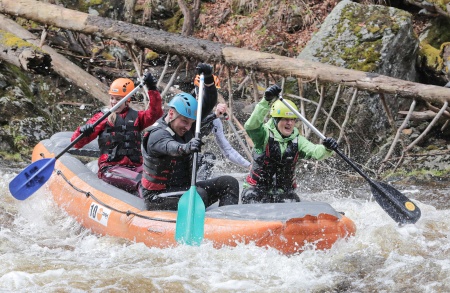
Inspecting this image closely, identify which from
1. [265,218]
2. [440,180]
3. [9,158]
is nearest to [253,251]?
[265,218]

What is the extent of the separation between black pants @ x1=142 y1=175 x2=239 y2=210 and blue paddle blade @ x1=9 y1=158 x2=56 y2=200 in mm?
1364

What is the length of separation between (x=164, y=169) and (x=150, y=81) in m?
1.38

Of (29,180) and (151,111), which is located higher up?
(151,111)

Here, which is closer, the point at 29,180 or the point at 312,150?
the point at 312,150

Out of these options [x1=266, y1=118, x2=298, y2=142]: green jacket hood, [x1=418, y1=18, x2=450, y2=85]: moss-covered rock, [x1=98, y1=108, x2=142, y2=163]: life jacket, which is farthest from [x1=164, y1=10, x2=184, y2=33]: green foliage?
[x1=266, y1=118, x2=298, y2=142]: green jacket hood

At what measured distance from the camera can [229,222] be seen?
5.73 meters

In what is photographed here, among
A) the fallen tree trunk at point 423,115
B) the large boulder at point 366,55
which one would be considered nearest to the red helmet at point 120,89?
the large boulder at point 366,55

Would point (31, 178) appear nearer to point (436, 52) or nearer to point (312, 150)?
point (312, 150)

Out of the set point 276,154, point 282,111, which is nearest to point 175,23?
point 282,111

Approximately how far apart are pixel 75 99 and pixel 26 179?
18.0ft

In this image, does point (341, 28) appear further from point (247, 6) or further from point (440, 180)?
point (247, 6)

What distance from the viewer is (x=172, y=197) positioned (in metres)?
6.13

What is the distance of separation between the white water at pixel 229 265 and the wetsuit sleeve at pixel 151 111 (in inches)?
59.2

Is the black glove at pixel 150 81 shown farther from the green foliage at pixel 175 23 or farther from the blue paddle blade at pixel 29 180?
the green foliage at pixel 175 23
